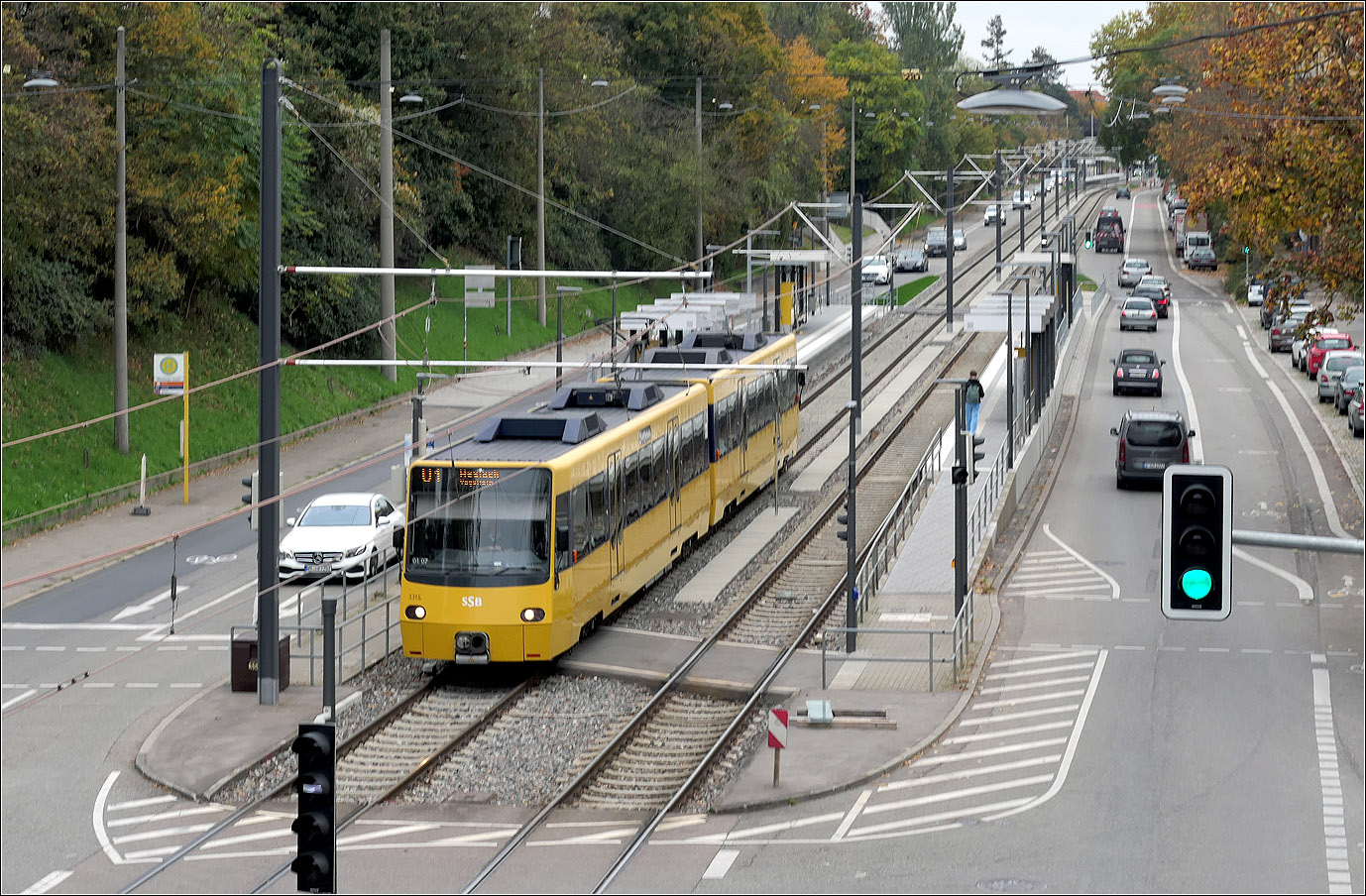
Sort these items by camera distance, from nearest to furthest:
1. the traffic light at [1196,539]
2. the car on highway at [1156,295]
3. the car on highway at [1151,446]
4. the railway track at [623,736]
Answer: the traffic light at [1196,539] → the railway track at [623,736] → the car on highway at [1151,446] → the car on highway at [1156,295]

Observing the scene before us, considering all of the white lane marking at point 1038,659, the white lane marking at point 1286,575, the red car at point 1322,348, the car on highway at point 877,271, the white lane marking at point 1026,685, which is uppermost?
the car on highway at point 877,271

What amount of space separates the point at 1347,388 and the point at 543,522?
31633 mm

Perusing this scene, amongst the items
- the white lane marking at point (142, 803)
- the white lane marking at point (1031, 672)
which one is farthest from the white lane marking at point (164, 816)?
the white lane marking at point (1031, 672)

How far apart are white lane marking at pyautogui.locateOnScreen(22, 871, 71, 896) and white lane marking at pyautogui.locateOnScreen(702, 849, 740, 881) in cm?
578

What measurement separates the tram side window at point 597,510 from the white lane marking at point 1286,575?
38.1 feet

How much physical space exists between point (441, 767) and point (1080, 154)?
389 feet

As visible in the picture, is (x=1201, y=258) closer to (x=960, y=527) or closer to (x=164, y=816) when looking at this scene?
(x=960, y=527)

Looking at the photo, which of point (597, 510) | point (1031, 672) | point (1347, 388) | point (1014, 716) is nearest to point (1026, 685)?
point (1031, 672)

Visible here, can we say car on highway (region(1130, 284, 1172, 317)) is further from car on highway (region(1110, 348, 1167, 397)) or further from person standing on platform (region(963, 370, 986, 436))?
person standing on platform (region(963, 370, 986, 436))

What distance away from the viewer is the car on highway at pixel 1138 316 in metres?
68.9

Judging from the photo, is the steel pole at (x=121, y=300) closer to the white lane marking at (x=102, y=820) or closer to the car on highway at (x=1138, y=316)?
the white lane marking at (x=102, y=820)

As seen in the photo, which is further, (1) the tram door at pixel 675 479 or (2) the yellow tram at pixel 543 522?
(1) the tram door at pixel 675 479

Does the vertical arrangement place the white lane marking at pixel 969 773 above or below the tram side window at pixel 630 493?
below

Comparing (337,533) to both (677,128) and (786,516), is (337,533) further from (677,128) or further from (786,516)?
(677,128)
